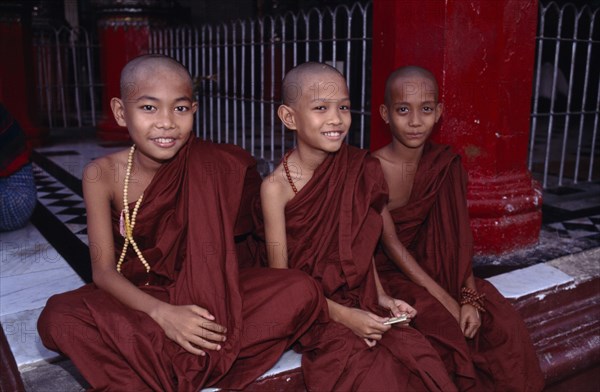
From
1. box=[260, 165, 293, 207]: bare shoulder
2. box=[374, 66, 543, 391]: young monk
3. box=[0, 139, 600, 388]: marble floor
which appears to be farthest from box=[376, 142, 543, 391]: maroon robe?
box=[260, 165, 293, 207]: bare shoulder

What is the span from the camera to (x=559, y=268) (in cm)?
279

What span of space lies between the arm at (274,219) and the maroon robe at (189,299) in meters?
0.08

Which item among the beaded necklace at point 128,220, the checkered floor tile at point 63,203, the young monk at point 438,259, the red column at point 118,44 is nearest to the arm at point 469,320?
the young monk at point 438,259

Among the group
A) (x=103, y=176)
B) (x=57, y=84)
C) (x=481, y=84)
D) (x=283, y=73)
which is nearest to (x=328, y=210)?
(x=103, y=176)

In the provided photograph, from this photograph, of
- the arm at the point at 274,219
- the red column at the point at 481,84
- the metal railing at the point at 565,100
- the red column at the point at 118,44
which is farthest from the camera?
the red column at the point at 118,44

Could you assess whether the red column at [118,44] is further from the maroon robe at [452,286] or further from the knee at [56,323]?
the knee at [56,323]

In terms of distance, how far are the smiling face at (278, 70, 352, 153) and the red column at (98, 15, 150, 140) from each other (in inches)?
221

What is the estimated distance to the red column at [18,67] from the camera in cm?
607

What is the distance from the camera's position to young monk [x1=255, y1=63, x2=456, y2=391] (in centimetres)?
201

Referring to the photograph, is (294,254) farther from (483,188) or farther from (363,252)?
(483,188)

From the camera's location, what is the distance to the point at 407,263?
7.50 ft

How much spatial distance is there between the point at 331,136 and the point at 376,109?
108 cm

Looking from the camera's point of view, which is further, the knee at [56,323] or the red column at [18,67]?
the red column at [18,67]

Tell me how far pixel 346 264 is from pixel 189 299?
541mm
